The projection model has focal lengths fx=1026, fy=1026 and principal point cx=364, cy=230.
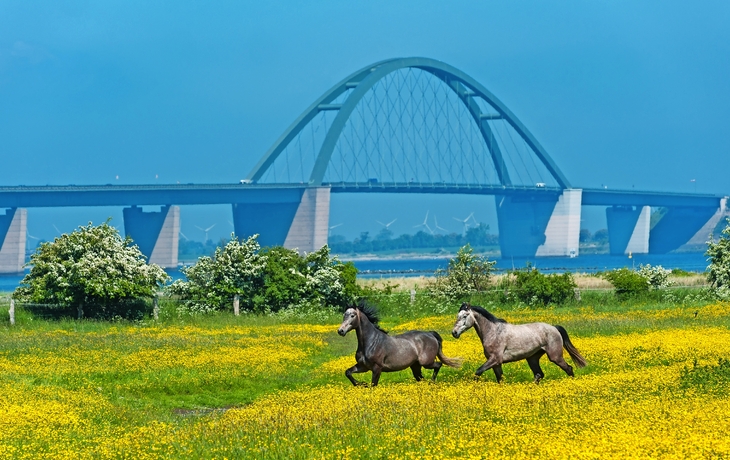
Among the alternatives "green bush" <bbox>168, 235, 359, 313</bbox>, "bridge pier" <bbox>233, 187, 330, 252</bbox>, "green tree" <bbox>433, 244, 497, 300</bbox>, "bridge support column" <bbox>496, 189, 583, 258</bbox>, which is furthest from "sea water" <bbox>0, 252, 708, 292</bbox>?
"green bush" <bbox>168, 235, 359, 313</bbox>

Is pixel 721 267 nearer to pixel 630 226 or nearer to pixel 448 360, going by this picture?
pixel 448 360

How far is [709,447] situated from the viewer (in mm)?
9602

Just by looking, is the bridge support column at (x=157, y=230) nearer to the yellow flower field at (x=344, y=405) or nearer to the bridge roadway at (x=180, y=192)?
the bridge roadway at (x=180, y=192)

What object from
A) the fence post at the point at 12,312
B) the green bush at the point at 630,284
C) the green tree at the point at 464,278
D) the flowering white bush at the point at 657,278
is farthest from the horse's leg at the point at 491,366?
the flowering white bush at the point at 657,278

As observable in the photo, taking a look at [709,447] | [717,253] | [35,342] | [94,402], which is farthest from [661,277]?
[709,447]

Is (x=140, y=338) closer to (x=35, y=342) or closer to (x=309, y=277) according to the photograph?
(x=35, y=342)

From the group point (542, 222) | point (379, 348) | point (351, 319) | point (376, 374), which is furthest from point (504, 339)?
point (542, 222)

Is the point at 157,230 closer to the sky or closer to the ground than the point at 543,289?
closer to the ground

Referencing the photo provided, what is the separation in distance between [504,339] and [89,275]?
19923mm

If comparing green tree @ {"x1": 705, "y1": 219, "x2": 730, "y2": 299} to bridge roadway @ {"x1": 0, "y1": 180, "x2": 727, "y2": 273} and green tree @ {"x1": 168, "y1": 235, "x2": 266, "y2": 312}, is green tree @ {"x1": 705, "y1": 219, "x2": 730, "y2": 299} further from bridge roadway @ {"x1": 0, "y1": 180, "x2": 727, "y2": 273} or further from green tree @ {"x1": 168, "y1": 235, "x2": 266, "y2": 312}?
bridge roadway @ {"x1": 0, "y1": 180, "x2": 727, "y2": 273}

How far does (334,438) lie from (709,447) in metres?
3.99

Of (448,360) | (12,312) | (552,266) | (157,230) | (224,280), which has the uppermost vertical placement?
(448,360)

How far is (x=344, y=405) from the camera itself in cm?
1354

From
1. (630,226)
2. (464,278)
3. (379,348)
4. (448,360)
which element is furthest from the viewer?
(630,226)
